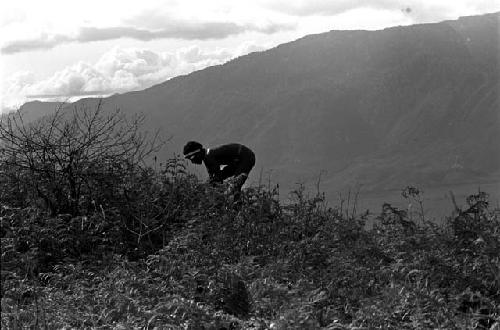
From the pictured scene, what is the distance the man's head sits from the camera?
11.2 meters

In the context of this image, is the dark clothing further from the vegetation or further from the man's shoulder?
the vegetation

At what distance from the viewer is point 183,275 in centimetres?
770

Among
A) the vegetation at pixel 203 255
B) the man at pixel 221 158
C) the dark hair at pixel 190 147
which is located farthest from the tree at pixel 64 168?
the man at pixel 221 158

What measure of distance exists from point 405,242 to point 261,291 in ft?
6.30

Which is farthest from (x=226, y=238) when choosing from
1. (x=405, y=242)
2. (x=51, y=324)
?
(x=51, y=324)

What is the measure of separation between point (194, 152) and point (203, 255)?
3.12 metres

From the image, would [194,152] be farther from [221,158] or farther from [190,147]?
[221,158]

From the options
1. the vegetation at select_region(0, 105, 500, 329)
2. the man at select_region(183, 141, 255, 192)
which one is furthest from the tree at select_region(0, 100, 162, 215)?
the man at select_region(183, 141, 255, 192)

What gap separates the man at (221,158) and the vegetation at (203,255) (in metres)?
0.34

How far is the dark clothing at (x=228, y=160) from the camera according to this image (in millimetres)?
11477

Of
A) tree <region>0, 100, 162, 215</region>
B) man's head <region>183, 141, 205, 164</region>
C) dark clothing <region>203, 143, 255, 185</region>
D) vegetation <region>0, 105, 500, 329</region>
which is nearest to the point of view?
vegetation <region>0, 105, 500, 329</region>

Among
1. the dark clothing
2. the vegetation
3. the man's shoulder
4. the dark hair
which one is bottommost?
the vegetation

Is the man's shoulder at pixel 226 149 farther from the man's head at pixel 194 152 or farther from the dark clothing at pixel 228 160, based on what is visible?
the man's head at pixel 194 152

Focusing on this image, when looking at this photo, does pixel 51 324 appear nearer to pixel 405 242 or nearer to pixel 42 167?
pixel 405 242
